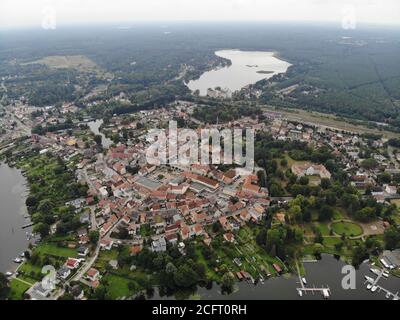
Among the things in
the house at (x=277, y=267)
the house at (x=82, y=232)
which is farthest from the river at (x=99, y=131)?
the house at (x=277, y=267)

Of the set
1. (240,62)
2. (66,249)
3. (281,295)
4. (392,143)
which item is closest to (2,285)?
(66,249)

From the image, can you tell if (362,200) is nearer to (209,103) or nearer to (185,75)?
(209,103)

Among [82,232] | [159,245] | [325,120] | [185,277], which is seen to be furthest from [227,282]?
[325,120]

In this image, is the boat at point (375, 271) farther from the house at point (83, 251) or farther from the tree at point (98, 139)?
the tree at point (98, 139)

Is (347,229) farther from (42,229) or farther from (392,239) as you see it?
(42,229)

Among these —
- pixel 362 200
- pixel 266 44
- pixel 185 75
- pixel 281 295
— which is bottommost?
pixel 281 295

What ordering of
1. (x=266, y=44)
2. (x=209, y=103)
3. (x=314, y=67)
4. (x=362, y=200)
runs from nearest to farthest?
(x=362, y=200), (x=209, y=103), (x=314, y=67), (x=266, y=44)

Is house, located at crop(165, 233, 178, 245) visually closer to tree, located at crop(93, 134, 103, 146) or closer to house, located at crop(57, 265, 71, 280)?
house, located at crop(57, 265, 71, 280)
